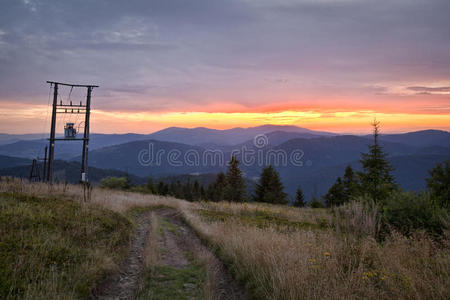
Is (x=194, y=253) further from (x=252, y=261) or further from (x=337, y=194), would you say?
(x=337, y=194)

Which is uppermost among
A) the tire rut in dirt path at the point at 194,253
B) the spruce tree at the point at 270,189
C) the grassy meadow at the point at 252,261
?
the grassy meadow at the point at 252,261

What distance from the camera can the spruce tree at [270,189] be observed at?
4488 cm

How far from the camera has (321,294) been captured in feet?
11.7

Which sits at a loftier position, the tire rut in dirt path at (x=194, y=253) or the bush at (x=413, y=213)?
the bush at (x=413, y=213)

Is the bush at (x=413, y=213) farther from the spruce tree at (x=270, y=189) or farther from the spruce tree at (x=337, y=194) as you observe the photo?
the spruce tree at (x=270, y=189)

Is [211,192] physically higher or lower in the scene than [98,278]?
lower

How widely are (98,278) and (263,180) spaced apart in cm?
4379

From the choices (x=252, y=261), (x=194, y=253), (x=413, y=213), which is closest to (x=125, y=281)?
(x=194, y=253)

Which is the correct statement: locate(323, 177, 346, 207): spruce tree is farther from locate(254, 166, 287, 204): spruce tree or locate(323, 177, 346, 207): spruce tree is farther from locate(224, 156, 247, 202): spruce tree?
locate(224, 156, 247, 202): spruce tree

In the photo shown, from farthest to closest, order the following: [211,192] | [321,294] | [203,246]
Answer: [211,192]
[203,246]
[321,294]

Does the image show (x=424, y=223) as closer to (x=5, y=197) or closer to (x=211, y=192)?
Result: (x=5, y=197)

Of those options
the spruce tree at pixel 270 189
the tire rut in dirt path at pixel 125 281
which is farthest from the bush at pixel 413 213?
the spruce tree at pixel 270 189

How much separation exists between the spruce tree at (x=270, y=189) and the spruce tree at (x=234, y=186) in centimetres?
446

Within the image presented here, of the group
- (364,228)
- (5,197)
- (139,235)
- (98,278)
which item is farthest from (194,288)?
(5,197)
